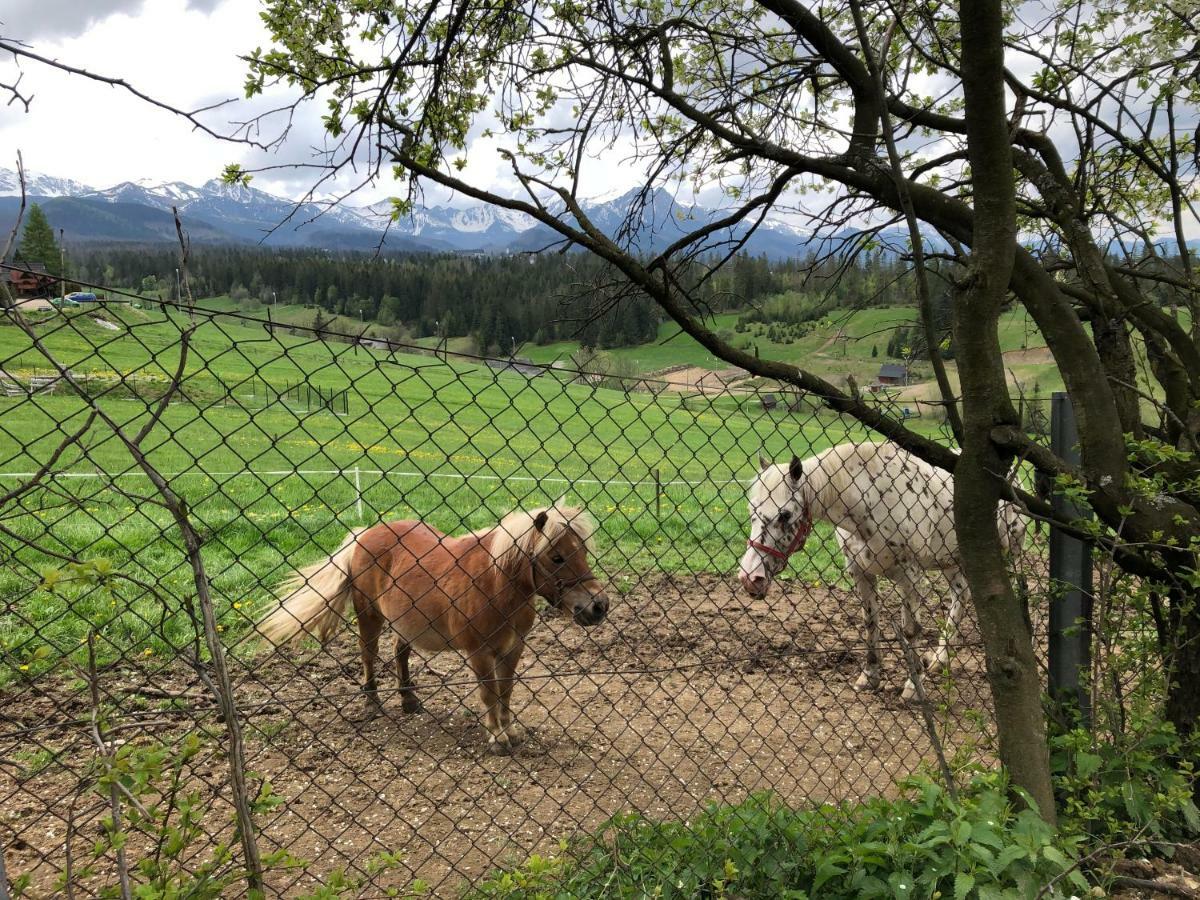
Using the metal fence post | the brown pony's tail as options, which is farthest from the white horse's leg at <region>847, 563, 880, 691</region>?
the brown pony's tail

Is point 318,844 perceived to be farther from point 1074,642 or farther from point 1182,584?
point 1182,584

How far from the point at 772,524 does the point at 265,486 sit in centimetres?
328

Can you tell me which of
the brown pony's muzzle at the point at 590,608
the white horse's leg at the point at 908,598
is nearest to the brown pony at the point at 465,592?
the brown pony's muzzle at the point at 590,608

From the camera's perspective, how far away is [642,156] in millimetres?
4562

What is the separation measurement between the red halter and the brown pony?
146cm

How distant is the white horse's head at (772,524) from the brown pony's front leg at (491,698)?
1.87 meters

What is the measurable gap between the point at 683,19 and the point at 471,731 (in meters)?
4.33

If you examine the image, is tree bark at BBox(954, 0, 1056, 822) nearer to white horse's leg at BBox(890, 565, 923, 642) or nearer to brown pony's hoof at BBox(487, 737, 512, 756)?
brown pony's hoof at BBox(487, 737, 512, 756)

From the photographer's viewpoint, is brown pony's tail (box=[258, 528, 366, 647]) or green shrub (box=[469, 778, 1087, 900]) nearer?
green shrub (box=[469, 778, 1087, 900])

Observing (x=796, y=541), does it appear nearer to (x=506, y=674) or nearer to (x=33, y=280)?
(x=506, y=674)

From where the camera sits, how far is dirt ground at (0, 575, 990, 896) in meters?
3.50

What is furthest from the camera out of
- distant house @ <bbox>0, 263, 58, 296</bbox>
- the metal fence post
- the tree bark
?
the metal fence post

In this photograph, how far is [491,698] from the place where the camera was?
177 inches

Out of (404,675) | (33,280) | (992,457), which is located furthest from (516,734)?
(33,280)
